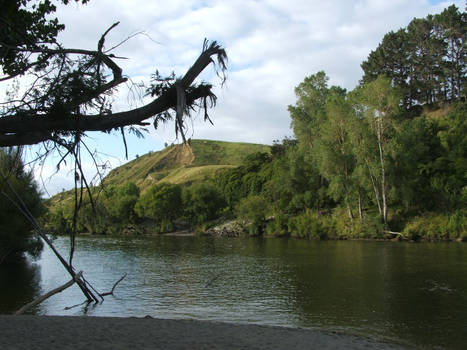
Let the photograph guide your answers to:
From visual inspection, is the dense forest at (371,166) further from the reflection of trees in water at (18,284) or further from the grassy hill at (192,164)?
the grassy hill at (192,164)

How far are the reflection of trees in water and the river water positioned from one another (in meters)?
0.05

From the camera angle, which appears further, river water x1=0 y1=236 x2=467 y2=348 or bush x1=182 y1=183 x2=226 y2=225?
bush x1=182 y1=183 x2=226 y2=225

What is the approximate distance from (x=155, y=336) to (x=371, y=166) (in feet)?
165

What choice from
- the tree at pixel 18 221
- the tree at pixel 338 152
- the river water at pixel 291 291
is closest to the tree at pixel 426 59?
the tree at pixel 338 152

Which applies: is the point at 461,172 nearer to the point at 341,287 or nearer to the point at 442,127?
the point at 442,127

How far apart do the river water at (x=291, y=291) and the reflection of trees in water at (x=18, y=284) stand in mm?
54

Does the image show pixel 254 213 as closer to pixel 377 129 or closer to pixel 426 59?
pixel 377 129

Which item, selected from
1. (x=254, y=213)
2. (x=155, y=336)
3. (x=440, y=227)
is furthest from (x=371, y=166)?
(x=155, y=336)

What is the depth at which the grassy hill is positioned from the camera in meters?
150

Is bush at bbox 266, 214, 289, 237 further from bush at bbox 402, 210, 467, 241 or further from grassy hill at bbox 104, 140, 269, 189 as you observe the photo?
grassy hill at bbox 104, 140, 269, 189

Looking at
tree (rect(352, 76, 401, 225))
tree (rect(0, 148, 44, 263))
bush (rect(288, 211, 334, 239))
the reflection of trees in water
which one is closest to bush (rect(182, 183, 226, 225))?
bush (rect(288, 211, 334, 239))

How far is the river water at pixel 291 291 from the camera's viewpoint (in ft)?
54.0

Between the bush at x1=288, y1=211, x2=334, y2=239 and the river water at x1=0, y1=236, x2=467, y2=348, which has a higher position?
the bush at x1=288, y1=211, x2=334, y2=239

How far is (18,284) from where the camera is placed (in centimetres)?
2662
